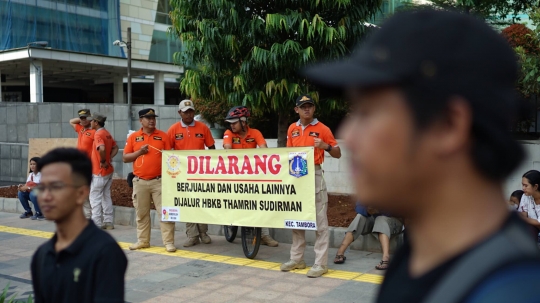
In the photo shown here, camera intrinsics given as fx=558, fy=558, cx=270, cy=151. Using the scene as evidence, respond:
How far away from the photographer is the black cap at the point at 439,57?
3.01ft

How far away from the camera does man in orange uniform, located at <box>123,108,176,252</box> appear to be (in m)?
8.17

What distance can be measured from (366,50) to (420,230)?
35 cm

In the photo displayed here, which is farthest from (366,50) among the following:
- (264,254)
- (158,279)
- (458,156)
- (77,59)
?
(77,59)

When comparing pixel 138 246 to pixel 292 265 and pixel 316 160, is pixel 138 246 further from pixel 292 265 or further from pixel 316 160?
pixel 316 160

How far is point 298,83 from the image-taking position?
8.96 m

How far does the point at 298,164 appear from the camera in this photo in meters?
7.03

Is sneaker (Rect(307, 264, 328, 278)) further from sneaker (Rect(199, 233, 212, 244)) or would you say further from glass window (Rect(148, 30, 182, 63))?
glass window (Rect(148, 30, 182, 63))

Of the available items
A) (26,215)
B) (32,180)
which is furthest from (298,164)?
(26,215)

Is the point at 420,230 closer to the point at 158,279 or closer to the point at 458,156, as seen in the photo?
the point at 458,156

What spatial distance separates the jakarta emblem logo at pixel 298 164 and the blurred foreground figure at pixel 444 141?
233 inches

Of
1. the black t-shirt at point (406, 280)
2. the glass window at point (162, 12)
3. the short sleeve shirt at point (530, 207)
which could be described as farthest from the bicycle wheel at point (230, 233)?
the glass window at point (162, 12)

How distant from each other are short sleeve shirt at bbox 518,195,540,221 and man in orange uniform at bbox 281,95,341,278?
2.17 meters

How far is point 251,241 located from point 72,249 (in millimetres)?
5401

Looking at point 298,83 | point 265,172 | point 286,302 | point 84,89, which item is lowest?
point 286,302
